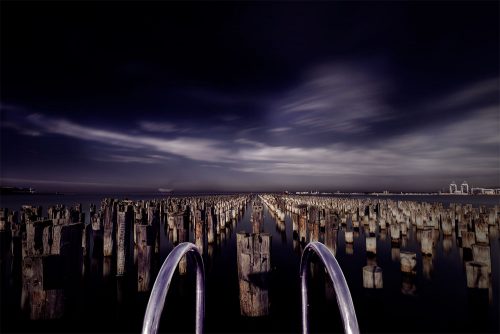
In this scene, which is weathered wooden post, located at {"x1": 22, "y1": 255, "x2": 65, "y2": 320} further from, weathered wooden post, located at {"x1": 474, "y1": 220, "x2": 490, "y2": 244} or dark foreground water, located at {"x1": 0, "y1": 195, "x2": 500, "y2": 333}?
weathered wooden post, located at {"x1": 474, "y1": 220, "x2": 490, "y2": 244}

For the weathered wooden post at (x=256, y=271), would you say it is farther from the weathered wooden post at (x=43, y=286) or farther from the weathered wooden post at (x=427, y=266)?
the weathered wooden post at (x=427, y=266)

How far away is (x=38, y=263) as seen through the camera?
4535 millimetres

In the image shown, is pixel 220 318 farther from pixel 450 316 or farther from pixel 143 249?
pixel 450 316

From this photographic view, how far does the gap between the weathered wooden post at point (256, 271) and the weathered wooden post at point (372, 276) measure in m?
3.78

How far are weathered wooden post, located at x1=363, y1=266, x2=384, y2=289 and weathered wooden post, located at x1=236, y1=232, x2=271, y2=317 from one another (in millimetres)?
3776

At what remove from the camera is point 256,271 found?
203 inches

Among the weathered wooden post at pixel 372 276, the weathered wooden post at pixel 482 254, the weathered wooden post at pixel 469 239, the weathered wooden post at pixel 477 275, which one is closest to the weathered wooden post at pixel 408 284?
the weathered wooden post at pixel 372 276

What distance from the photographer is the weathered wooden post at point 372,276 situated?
759cm

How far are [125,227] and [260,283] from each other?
527 cm

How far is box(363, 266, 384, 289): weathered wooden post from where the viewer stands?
24.9 ft

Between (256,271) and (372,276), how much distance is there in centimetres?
421

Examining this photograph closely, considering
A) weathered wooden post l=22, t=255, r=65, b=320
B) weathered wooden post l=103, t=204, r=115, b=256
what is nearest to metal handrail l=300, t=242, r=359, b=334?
weathered wooden post l=22, t=255, r=65, b=320

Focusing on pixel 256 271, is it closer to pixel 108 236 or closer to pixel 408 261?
pixel 408 261

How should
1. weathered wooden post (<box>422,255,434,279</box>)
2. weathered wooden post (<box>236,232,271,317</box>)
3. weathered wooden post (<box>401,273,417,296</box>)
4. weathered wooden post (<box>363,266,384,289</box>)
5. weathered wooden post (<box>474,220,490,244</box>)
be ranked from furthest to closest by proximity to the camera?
weathered wooden post (<box>474,220,490,244</box>)
weathered wooden post (<box>422,255,434,279</box>)
weathered wooden post (<box>401,273,417,296</box>)
weathered wooden post (<box>363,266,384,289</box>)
weathered wooden post (<box>236,232,271,317</box>)
